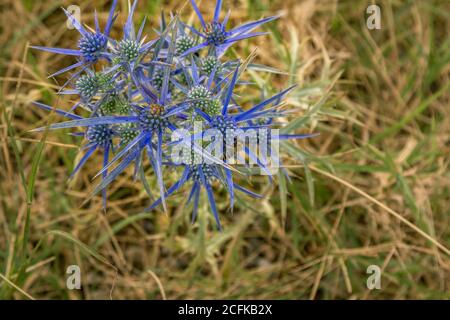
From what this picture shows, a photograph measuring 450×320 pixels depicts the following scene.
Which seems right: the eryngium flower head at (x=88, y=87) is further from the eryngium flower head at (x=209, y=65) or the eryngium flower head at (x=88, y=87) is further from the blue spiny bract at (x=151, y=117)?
the eryngium flower head at (x=209, y=65)

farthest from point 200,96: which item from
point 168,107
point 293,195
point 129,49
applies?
point 293,195

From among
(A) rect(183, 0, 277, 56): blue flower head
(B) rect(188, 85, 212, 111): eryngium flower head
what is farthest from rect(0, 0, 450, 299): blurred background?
(B) rect(188, 85, 212, 111): eryngium flower head

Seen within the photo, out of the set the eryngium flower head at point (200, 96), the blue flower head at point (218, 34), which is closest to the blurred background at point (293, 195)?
the blue flower head at point (218, 34)

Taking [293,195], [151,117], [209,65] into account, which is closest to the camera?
[151,117]

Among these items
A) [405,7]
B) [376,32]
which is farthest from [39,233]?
[405,7]

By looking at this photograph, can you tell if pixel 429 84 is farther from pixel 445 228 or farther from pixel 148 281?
pixel 148 281

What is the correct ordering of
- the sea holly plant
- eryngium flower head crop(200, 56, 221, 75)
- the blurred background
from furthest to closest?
the blurred background < eryngium flower head crop(200, 56, 221, 75) < the sea holly plant

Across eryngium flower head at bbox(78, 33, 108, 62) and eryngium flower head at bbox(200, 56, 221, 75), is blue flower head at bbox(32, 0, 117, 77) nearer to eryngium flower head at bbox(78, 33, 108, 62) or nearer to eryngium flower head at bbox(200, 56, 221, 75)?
eryngium flower head at bbox(78, 33, 108, 62)

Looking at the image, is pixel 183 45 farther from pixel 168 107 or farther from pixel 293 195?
pixel 293 195
